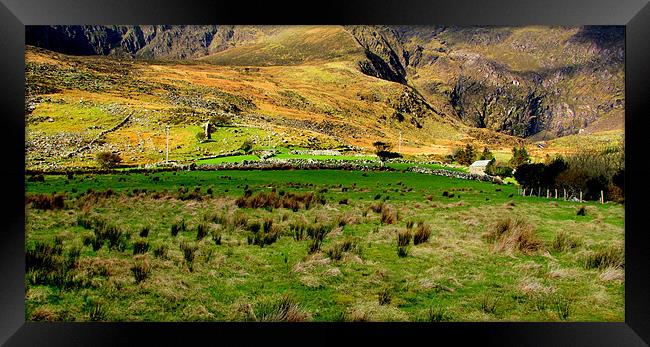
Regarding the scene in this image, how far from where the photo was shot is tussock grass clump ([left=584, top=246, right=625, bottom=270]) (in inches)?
199

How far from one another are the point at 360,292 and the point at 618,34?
4.18 metres

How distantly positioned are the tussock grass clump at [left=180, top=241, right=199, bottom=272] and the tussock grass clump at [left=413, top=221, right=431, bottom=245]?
2779 mm

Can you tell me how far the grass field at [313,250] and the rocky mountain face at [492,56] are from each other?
1112mm

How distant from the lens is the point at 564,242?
17.6 feet

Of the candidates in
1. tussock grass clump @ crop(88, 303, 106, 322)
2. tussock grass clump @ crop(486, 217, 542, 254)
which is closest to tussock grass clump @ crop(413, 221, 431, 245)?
tussock grass clump @ crop(486, 217, 542, 254)

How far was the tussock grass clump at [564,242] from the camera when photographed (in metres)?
5.35

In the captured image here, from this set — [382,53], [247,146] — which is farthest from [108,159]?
[382,53]

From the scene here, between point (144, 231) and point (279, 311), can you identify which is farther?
point (144, 231)

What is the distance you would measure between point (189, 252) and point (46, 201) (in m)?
1.82

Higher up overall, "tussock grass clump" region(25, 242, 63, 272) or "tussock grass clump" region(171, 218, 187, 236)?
"tussock grass clump" region(171, 218, 187, 236)

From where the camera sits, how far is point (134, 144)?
5.39m

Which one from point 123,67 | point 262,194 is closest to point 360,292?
point 262,194

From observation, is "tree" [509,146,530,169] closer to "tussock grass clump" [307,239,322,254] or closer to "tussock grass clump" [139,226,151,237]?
"tussock grass clump" [307,239,322,254]

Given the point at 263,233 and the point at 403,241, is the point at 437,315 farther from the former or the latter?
the point at 263,233
